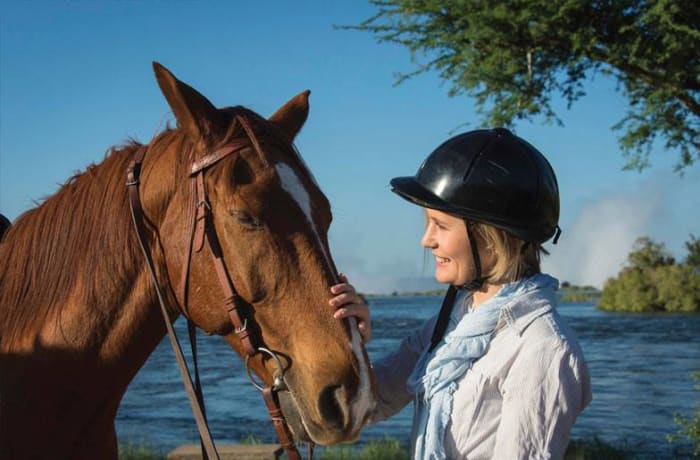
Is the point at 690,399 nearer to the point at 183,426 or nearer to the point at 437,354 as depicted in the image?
the point at 183,426

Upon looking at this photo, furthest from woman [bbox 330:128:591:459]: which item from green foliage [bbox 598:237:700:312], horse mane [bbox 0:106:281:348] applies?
green foliage [bbox 598:237:700:312]

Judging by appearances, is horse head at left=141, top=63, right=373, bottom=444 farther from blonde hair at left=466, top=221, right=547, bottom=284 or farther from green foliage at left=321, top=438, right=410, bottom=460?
green foliage at left=321, top=438, right=410, bottom=460

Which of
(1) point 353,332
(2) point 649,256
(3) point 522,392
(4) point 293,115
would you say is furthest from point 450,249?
(2) point 649,256

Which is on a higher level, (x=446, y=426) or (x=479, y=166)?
(x=479, y=166)

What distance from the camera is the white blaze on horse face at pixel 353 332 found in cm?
197

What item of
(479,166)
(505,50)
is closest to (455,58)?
(505,50)

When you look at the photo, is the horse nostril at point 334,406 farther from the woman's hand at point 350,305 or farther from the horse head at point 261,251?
the woman's hand at point 350,305

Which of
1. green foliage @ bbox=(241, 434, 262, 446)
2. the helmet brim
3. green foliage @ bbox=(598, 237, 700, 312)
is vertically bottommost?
green foliage @ bbox=(598, 237, 700, 312)

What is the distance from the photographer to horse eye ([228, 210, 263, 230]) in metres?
2.10

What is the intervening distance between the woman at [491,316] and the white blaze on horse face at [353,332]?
93 mm

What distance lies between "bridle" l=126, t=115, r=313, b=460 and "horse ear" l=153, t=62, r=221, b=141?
9cm

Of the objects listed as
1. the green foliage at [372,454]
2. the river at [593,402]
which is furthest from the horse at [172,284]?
the river at [593,402]

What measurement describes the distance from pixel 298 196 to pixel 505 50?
20.3 ft

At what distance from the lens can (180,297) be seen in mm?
2244
